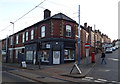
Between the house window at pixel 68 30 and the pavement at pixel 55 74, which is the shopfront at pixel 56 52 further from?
the pavement at pixel 55 74

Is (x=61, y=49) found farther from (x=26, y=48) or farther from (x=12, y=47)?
(x=12, y=47)

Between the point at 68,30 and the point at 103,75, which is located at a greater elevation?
the point at 68,30

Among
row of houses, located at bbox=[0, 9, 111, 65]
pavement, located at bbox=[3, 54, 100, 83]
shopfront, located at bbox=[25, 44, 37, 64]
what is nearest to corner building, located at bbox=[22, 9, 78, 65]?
row of houses, located at bbox=[0, 9, 111, 65]

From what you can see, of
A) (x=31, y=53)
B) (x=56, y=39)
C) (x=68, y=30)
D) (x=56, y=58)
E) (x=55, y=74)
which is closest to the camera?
(x=55, y=74)

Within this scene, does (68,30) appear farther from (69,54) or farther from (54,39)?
(69,54)

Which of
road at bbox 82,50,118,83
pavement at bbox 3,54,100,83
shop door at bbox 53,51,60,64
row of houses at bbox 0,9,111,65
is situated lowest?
pavement at bbox 3,54,100,83

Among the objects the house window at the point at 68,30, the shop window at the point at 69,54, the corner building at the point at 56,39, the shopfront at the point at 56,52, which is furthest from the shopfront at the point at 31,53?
the house window at the point at 68,30

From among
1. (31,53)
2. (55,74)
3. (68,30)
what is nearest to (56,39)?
(68,30)

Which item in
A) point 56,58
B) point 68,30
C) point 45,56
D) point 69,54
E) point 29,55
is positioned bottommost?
point 56,58

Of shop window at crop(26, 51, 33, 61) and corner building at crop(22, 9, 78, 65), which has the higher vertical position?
corner building at crop(22, 9, 78, 65)

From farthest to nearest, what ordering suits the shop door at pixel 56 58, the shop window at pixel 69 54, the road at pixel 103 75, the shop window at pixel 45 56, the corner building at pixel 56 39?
the shop window at pixel 69 54 → the shop window at pixel 45 56 → the corner building at pixel 56 39 → the shop door at pixel 56 58 → the road at pixel 103 75

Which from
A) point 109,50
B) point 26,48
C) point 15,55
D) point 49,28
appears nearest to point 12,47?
point 15,55

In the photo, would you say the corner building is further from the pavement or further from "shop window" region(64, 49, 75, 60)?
the pavement

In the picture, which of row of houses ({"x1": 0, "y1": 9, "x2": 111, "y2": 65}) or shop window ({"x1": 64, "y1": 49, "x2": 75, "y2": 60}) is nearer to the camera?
row of houses ({"x1": 0, "y1": 9, "x2": 111, "y2": 65})
